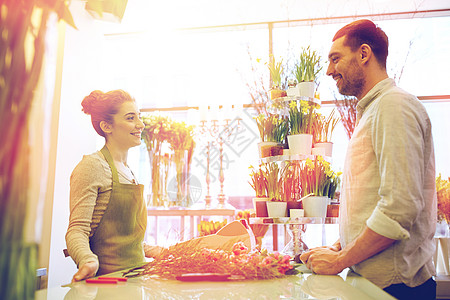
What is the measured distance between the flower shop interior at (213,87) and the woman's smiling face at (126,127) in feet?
3.80

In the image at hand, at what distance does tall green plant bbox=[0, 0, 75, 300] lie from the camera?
0.76ft

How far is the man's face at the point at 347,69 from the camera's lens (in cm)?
130

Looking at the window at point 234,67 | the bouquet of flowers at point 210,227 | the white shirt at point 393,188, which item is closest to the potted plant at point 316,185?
the white shirt at point 393,188

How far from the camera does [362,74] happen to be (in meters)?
1.29

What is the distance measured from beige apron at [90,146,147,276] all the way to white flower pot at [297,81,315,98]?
1083 millimetres

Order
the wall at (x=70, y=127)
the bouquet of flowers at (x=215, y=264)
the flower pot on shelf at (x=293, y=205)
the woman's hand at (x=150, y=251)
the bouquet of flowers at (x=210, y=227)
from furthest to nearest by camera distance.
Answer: the wall at (x=70, y=127) → the bouquet of flowers at (x=210, y=227) → the flower pot on shelf at (x=293, y=205) → the woman's hand at (x=150, y=251) → the bouquet of flowers at (x=215, y=264)

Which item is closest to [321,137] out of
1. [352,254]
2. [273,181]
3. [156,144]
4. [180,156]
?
[273,181]

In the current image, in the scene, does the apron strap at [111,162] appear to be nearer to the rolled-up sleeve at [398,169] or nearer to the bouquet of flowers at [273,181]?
the bouquet of flowers at [273,181]

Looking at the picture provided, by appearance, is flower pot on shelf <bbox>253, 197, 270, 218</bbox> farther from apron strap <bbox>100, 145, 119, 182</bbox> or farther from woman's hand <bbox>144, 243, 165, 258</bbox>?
apron strap <bbox>100, 145, 119, 182</bbox>

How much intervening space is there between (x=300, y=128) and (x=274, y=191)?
38 centimetres

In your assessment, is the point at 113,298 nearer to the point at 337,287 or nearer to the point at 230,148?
the point at 337,287

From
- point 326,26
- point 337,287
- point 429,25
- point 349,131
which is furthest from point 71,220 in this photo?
point 429,25

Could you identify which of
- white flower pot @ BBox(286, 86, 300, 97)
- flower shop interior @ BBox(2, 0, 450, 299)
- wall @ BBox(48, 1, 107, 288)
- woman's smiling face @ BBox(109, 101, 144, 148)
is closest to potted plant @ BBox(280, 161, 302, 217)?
white flower pot @ BBox(286, 86, 300, 97)

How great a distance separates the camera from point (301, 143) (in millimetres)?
1992
